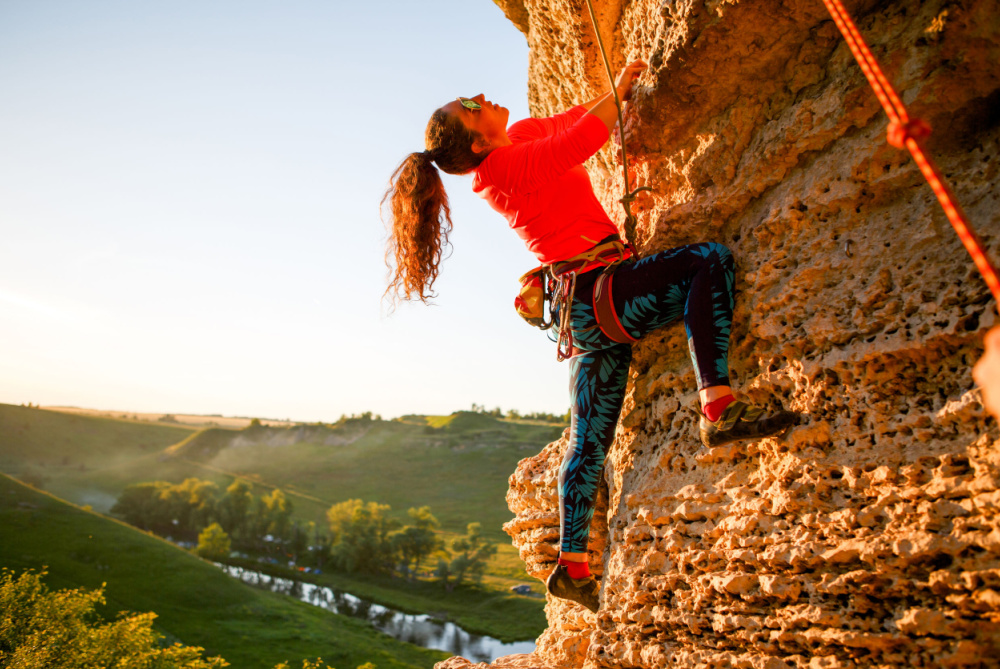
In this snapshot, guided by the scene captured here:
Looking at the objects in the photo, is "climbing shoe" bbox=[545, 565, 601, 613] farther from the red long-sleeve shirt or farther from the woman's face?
the woman's face

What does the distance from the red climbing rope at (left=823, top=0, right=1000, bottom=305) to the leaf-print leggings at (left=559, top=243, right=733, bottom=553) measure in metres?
1.19

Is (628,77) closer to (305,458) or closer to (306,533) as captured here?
(306,533)

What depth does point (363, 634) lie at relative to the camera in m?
42.5

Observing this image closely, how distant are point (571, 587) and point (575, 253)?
189 centimetres

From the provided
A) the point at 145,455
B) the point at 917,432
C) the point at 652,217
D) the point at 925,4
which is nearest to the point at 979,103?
the point at 925,4

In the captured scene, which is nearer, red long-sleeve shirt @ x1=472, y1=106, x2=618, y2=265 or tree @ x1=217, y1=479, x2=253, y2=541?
red long-sleeve shirt @ x1=472, y1=106, x2=618, y2=265

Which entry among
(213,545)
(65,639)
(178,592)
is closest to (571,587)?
(65,639)

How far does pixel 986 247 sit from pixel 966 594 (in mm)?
1211

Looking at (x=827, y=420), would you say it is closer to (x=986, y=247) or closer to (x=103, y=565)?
(x=986, y=247)

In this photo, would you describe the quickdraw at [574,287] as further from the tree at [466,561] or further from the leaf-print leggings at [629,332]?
the tree at [466,561]

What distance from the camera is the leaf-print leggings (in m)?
→ 2.79

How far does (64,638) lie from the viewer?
72.9 feet

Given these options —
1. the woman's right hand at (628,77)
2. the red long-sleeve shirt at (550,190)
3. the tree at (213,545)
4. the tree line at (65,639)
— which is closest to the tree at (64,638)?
the tree line at (65,639)

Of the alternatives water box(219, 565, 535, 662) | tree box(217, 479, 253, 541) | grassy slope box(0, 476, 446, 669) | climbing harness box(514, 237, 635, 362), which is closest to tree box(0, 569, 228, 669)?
grassy slope box(0, 476, 446, 669)
